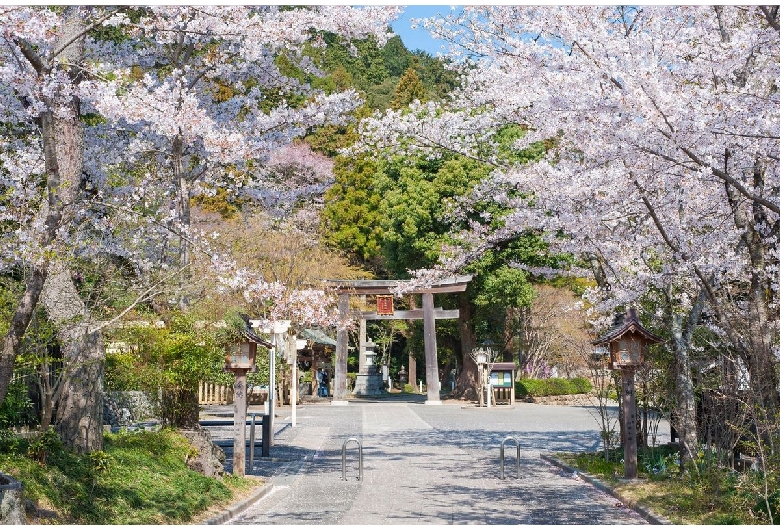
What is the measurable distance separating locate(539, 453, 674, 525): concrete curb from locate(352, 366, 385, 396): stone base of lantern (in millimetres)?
25481

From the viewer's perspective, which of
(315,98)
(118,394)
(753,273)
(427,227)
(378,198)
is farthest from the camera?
(378,198)

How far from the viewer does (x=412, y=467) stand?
14.6m

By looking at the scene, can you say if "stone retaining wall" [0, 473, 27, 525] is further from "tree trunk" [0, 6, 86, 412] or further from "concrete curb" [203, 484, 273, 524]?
"concrete curb" [203, 484, 273, 524]

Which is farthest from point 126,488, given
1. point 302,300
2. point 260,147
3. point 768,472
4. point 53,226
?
point 302,300

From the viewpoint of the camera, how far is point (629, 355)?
12406mm

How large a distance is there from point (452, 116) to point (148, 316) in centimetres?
602

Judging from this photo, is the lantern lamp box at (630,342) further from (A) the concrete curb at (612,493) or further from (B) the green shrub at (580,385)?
(B) the green shrub at (580,385)

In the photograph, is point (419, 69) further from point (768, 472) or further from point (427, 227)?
point (768, 472)

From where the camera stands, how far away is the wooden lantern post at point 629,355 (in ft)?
40.3

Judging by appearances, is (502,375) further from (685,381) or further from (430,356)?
(685,381)

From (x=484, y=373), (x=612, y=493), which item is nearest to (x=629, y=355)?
(x=612, y=493)

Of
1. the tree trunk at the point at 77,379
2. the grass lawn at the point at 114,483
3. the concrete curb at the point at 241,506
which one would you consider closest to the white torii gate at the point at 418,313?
the concrete curb at the point at 241,506

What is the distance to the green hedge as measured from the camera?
35.8 m

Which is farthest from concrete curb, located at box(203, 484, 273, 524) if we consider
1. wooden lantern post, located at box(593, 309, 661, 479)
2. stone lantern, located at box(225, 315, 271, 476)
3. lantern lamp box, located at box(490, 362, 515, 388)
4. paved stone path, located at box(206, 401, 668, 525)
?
lantern lamp box, located at box(490, 362, 515, 388)
